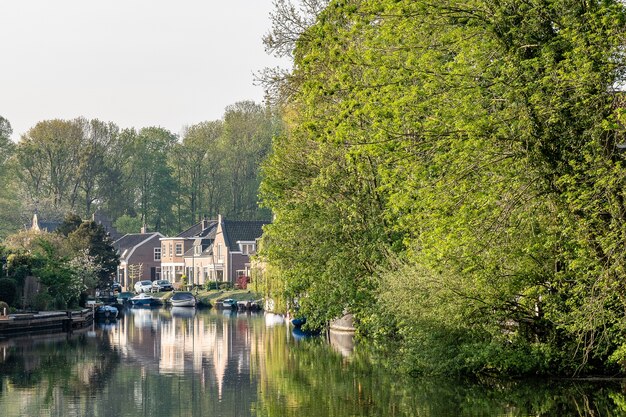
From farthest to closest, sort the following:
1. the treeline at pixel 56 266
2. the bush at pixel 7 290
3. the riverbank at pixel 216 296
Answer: the riverbank at pixel 216 296 → the treeline at pixel 56 266 → the bush at pixel 7 290

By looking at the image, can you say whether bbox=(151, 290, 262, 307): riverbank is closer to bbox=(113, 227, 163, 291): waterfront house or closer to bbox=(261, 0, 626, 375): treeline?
bbox=(113, 227, 163, 291): waterfront house

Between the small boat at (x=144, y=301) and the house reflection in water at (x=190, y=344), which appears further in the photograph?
the small boat at (x=144, y=301)

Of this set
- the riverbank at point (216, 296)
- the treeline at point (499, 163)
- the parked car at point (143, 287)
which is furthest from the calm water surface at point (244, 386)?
the parked car at point (143, 287)

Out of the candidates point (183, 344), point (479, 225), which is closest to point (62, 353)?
point (183, 344)

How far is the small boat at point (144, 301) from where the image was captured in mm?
106125

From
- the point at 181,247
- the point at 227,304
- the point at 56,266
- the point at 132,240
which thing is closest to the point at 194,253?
the point at 181,247

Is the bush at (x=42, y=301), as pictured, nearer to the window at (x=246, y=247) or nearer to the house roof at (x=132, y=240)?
the window at (x=246, y=247)

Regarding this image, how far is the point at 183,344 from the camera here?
5397 cm

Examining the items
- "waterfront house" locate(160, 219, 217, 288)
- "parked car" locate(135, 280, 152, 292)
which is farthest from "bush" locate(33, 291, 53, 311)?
"waterfront house" locate(160, 219, 217, 288)

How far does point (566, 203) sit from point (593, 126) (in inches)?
75.6

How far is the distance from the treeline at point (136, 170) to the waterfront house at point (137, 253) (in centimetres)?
229

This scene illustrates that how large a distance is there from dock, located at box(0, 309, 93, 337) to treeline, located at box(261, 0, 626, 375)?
1321 inches

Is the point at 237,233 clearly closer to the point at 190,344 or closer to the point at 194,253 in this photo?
the point at 194,253

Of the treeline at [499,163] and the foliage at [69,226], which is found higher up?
the foliage at [69,226]
